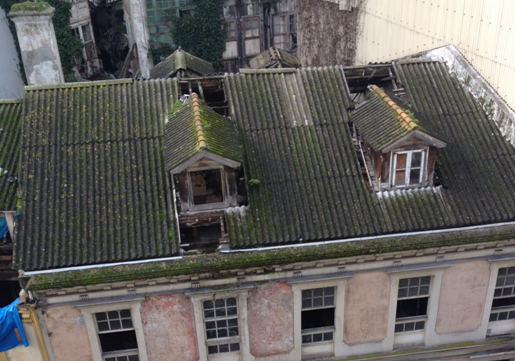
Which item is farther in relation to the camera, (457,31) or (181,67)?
(181,67)

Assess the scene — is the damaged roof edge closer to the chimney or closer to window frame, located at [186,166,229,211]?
window frame, located at [186,166,229,211]

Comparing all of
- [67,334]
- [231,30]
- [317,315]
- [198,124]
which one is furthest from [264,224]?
[231,30]

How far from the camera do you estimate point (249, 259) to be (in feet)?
34.9

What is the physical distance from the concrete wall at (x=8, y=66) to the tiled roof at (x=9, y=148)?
14.8m

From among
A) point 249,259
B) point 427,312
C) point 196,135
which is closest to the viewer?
point 249,259

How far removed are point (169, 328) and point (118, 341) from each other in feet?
6.13

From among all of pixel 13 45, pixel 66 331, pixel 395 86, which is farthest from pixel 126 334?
pixel 13 45

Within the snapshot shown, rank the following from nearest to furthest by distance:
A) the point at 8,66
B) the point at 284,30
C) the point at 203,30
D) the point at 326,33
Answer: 1. the point at 326,33
2. the point at 8,66
3. the point at 203,30
4. the point at 284,30

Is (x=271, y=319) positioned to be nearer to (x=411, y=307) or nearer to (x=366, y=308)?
(x=366, y=308)

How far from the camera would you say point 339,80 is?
44.1 feet

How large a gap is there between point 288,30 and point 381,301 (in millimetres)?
25479

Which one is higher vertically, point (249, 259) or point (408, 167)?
point (408, 167)

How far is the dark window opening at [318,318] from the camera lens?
13023 mm

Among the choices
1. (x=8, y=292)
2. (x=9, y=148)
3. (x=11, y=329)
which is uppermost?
(x=9, y=148)
